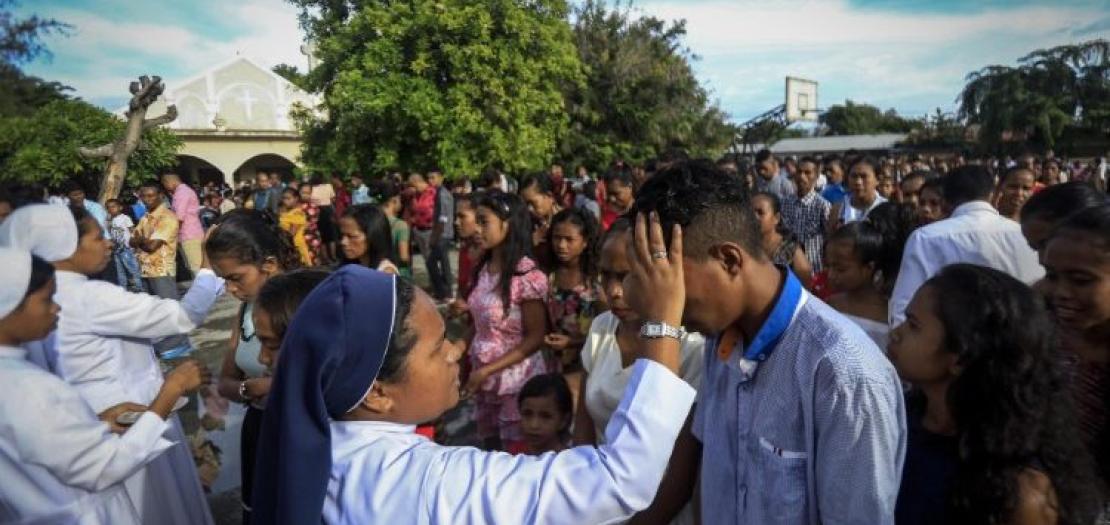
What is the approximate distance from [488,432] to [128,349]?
1.89m

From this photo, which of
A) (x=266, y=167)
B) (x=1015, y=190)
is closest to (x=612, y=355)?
(x=1015, y=190)

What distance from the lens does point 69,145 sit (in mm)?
14969

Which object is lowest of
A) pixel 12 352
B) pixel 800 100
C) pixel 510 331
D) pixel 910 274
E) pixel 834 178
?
pixel 510 331

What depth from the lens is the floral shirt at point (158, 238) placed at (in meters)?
6.93

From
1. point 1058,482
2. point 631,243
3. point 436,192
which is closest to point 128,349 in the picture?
point 631,243

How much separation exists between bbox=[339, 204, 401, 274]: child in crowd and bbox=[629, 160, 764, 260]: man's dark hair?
2.69m

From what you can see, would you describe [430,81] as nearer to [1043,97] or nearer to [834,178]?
[834,178]

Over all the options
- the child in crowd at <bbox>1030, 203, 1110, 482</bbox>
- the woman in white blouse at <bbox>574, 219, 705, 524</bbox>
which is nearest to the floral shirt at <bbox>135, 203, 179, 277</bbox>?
the woman in white blouse at <bbox>574, 219, 705, 524</bbox>

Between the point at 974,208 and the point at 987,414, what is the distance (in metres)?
2.79

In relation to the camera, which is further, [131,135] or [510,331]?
[131,135]

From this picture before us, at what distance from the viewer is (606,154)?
59.7 feet

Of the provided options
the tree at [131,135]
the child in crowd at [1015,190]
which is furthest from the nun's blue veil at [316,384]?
the tree at [131,135]

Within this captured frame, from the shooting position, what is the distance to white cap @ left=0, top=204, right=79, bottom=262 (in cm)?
243

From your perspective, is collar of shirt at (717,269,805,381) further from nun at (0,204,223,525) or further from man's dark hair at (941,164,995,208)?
man's dark hair at (941,164,995,208)
